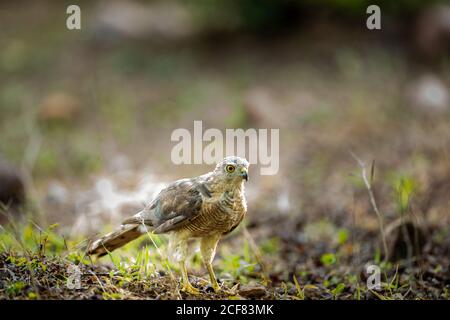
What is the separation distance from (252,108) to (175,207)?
256 inches

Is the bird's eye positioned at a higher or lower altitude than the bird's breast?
higher

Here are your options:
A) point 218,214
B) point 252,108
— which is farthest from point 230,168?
point 252,108

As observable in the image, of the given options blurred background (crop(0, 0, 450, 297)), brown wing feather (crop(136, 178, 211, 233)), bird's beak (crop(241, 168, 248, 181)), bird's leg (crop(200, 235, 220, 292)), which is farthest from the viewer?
blurred background (crop(0, 0, 450, 297))

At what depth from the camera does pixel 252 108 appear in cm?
1048

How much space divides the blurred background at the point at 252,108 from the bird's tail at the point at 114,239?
5.55ft

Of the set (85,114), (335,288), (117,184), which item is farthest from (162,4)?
(335,288)

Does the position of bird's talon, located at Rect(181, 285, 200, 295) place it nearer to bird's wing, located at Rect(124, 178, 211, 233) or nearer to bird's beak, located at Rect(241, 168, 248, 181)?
bird's wing, located at Rect(124, 178, 211, 233)

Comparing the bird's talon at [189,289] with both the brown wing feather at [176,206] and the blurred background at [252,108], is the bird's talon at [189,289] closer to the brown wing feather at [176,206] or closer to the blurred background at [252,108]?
the brown wing feather at [176,206]

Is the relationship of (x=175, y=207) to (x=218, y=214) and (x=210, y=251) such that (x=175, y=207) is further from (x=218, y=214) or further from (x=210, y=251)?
(x=210, y=251)

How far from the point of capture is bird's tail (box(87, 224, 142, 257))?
4406mm

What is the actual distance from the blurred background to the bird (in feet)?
4.91

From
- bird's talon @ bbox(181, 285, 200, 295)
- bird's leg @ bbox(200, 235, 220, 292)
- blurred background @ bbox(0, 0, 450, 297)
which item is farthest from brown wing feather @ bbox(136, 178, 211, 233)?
blurred background @ bbox(0, 0, 450, 297)

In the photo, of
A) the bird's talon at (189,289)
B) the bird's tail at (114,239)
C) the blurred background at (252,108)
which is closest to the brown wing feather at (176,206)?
the bird's tail at (114,239)
